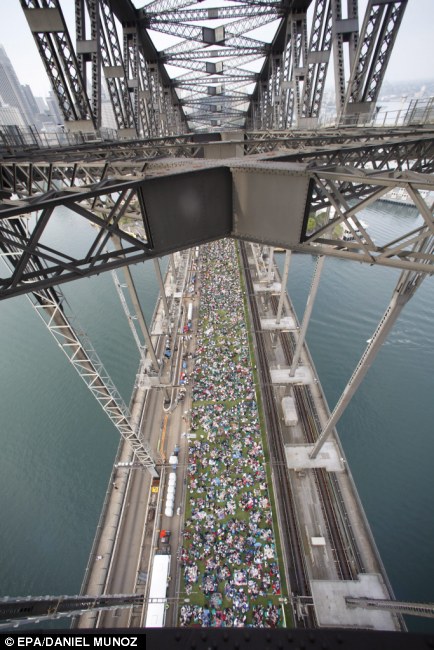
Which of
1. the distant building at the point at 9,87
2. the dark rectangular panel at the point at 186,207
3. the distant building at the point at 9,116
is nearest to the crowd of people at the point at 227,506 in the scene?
the dark rectangular panel at the point at 186,207

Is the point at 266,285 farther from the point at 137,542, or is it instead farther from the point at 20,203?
the point at 20,203

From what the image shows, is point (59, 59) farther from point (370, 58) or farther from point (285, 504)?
point (285, 504)

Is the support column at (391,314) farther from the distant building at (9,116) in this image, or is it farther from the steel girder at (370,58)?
the distant building at (9,116)

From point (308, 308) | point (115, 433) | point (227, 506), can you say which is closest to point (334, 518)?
point (227, 506)

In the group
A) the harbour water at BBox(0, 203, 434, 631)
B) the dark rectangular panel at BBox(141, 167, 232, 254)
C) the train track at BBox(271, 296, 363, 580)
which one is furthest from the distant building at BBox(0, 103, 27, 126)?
the dark rectangular panel at BBox(141, 167, 232, 254)

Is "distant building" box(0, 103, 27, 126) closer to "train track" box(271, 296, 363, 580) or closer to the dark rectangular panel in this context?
"train track" box(271, 296, 363, 580)
